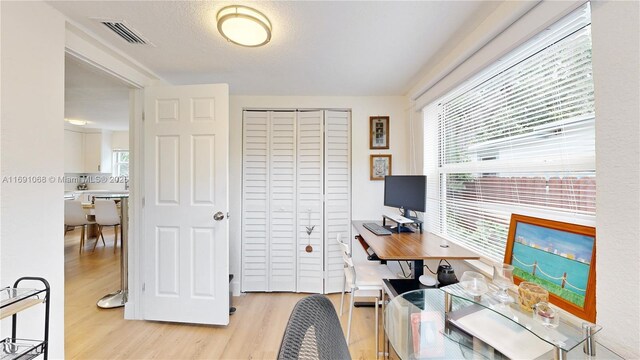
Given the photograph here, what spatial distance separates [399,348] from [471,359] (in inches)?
11.0

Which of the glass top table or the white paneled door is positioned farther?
the white paneled door

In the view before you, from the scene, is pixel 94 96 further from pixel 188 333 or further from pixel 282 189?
pixel 188 333

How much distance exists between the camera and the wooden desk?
1.44m

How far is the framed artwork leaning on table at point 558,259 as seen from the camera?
87 centimetres

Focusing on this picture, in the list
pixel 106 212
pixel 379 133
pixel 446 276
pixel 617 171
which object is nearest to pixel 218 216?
pixel 446 276

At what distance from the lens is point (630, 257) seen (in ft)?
2.39

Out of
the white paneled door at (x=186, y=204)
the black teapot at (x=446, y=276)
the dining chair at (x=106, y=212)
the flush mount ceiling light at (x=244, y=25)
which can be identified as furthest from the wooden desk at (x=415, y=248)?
the dining chair at (x=106, y=212)

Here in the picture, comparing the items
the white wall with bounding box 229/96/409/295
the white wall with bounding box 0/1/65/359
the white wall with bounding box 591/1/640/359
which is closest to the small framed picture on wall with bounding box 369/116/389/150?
the white wall with bounding box 229/96/409/295

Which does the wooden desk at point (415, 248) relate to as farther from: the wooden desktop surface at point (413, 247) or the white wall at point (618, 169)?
the white wall at point (618, 169)

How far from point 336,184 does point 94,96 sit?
3.29 m

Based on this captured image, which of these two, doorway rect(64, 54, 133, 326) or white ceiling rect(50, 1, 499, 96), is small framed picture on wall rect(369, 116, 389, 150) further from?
doorway rect(64, 54, 133, 326)

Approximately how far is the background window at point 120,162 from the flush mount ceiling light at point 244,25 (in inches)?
221

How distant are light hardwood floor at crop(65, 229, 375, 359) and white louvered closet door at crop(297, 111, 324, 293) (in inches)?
24.5

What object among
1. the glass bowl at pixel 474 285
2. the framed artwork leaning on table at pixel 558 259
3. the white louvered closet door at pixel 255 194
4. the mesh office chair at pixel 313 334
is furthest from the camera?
the white louvered closet door at pixel 255 194
